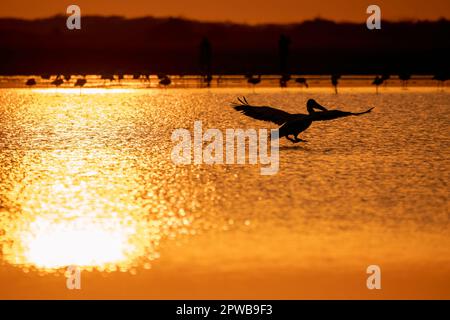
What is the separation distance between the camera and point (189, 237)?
12.2 metres

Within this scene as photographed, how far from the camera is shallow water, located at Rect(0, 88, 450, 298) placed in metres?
10.1

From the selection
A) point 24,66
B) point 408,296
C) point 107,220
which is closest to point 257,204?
point 107,220

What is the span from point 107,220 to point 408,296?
5139 millimetres

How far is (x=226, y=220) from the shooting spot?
13516mm

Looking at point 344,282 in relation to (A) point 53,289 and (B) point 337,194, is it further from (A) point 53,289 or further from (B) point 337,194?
(B) point 337,194
